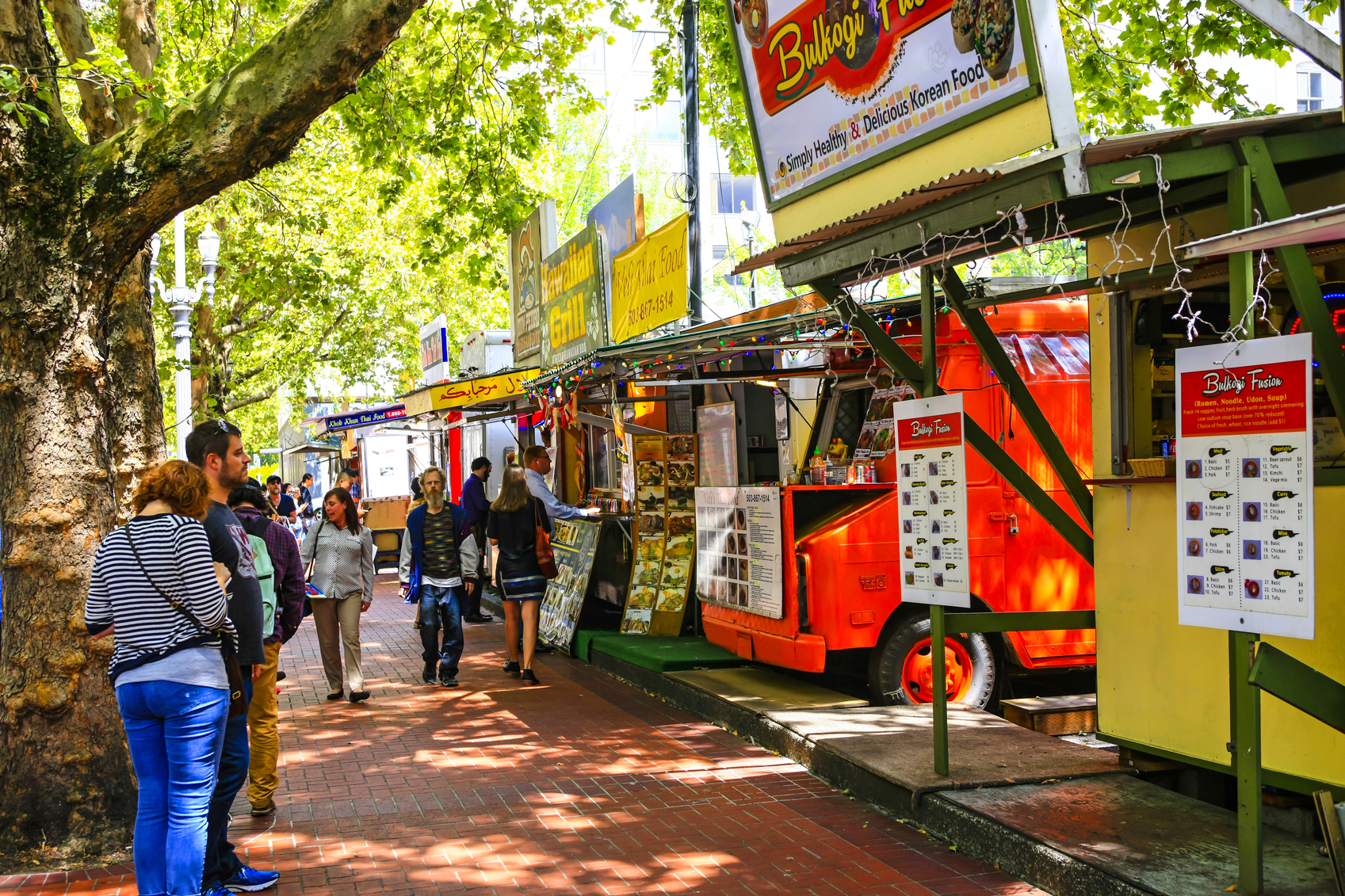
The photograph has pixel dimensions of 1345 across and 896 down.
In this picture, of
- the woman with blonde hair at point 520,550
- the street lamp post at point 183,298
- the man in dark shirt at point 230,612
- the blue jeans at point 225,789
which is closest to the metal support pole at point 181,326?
the street lamp post at point 183,298

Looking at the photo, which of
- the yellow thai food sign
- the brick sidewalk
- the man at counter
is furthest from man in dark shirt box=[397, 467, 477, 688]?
the yellow thai food sign

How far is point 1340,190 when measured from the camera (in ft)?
16.0

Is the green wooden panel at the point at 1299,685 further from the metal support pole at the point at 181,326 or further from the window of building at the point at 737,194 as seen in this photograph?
the window of building at the point at 737,194

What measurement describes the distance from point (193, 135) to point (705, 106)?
9924 millimetres

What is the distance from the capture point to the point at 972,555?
780 cm

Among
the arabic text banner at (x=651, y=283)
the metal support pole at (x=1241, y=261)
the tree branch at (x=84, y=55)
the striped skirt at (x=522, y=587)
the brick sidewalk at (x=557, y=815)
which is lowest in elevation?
the brick sidewalk at (x=557, y=815)

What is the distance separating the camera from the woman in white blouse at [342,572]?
9.20 metres

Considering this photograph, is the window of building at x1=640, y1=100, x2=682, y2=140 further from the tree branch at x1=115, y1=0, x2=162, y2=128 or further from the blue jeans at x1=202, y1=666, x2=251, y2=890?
the blue jeans at x1=202, y1=666, x2=251, y2=890

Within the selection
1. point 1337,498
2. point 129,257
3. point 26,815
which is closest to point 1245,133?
point 1337,498

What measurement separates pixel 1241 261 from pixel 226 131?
472 cm

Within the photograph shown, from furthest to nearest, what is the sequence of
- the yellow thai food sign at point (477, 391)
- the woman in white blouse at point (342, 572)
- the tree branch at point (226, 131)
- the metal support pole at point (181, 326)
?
the metal support pole at point (181, 326) → the yellow thai food sign at point (477, 391) → the woman in white blouse at point (342, 572) → the tree branch at point (226, 131)

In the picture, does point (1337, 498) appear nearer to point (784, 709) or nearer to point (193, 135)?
point (784, 709)

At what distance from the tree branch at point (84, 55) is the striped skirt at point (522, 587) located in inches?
184

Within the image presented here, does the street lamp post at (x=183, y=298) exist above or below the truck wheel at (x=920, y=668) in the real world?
above
